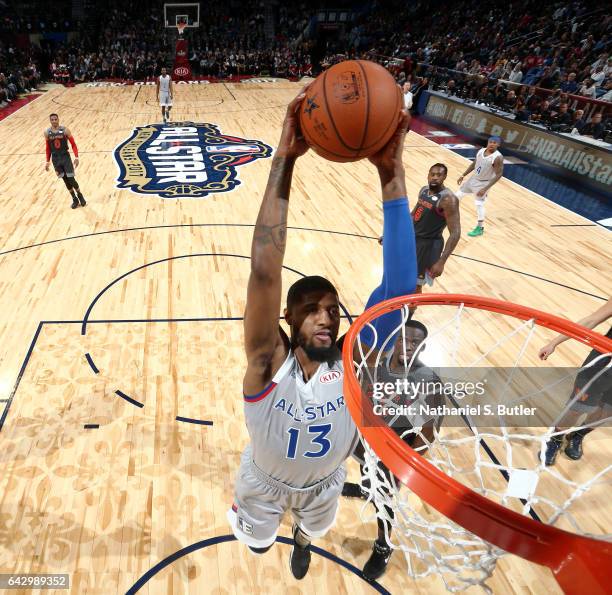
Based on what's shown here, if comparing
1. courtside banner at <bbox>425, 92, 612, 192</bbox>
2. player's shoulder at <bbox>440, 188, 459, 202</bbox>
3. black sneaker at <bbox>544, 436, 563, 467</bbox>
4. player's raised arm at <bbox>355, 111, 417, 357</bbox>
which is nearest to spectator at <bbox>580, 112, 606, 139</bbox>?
courtside banner at <bbox>425, 92, 612, 192</bbox>

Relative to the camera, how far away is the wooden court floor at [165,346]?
265cm

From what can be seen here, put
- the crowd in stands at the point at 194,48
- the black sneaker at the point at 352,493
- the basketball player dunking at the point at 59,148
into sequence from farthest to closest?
the crowd in stands at the point at 194,48 → the basketball player dunking at the point at 59,148 → the black sneaker at the point at 352,493

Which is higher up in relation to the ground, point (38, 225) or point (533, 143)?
point (533, 143)

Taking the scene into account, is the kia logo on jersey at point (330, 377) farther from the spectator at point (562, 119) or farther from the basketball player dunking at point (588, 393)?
the spectator at point (562, 119)

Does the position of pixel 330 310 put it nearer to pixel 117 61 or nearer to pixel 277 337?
pixel 277 337

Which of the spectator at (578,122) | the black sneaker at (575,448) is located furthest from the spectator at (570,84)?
the black sneaker at (575,448)

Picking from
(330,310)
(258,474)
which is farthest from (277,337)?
(258,474)

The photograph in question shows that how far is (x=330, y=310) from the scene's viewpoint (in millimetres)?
1674

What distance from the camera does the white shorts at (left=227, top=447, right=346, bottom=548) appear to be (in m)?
1.97

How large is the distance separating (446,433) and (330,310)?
223 cm

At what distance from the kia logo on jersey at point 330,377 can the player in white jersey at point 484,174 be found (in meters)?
5.43

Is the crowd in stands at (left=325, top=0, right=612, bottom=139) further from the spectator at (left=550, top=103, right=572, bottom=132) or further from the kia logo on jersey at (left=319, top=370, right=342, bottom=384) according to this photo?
the kia logo on jersey at (left=319, top=370, right=342, bottom=384)

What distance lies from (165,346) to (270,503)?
267cm

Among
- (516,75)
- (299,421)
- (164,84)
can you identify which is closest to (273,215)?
(299,421)
